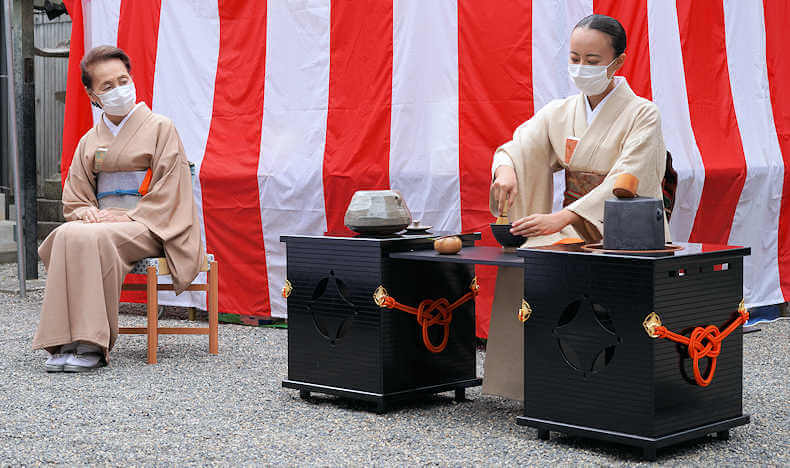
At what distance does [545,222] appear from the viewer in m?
3.11

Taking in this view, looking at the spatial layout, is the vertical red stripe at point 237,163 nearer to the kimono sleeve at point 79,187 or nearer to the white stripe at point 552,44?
the kimono sleeve at point 79,187

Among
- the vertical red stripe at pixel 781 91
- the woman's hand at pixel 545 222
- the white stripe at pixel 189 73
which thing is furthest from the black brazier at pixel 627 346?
the white stripe at pixel 189 73

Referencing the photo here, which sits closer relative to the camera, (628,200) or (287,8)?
(628,200)

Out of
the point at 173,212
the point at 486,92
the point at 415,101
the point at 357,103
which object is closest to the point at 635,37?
the point at 486,92

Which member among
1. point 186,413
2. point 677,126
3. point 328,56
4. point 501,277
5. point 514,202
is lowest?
point 186,413

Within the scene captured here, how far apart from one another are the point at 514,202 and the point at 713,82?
2.09 m

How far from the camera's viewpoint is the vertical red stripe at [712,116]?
15.9 ft

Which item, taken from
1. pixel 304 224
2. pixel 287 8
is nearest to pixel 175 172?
pixel 304 224

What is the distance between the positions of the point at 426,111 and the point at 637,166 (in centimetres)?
189

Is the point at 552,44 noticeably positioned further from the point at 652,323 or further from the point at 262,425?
the point at 262,425

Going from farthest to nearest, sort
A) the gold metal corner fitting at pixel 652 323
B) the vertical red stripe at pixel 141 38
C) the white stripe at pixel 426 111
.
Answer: the vertical red stripe at pixel 141 38 < the white stripe at pixel 426 111 < the gold metal corner fitting at pixel 652 323

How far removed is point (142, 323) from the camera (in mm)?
5562

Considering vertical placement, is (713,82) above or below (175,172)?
above

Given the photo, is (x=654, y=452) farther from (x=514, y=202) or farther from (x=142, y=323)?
(x=142, y=323)
